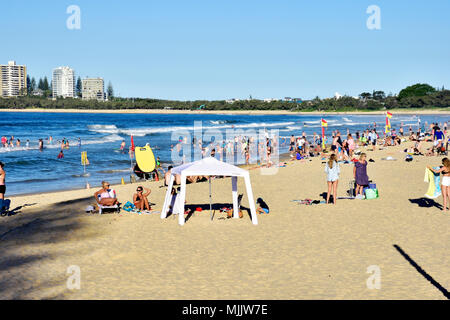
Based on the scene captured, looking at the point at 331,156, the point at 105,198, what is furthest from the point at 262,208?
the point at 105,198

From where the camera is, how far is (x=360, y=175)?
13.7 m

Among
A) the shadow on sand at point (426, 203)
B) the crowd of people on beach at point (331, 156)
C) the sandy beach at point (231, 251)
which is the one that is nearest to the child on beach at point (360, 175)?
the crowd of people on beach at point (331, 156)

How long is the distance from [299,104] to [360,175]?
16613 cm

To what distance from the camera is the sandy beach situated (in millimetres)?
6953

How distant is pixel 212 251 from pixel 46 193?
33.1ft

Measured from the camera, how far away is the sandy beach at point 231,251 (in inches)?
274

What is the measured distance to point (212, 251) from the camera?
29.2ft

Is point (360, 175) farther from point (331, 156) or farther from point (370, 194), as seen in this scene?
point (331, 156)

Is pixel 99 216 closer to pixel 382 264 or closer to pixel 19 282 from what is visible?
pixel 19 282

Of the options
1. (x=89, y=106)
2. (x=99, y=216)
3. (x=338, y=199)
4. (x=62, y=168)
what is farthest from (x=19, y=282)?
(x=89, y=106)

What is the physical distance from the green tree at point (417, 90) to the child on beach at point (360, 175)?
472ft

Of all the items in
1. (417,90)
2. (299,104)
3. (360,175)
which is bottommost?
(360,175)
